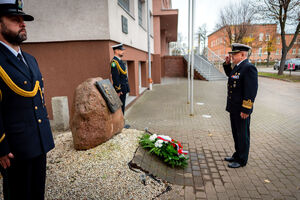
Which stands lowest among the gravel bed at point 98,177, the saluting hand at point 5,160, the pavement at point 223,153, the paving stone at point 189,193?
the paving stone at point 189,193

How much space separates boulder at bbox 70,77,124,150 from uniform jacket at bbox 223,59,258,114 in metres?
2.31

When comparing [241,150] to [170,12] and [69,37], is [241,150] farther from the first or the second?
[170,12]

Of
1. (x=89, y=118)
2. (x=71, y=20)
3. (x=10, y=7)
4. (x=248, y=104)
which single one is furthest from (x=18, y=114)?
(x=71, y=20)

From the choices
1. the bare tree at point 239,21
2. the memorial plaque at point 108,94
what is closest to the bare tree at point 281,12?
the bare tree at point 239,21

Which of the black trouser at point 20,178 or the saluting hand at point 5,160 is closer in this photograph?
the saluting hand at point 5,160

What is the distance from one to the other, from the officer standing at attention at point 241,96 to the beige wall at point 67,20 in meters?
3.77

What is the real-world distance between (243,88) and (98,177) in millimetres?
2737

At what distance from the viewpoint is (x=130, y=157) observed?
137 inches

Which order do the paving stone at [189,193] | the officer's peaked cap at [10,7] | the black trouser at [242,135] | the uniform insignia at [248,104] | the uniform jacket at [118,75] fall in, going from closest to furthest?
the officer's peaked cap at [10,7] → the paving stone at [189,193] → the uniform insignia at [248,104] → the black trouser at [242,135] → the uniform jacket at [118,75]

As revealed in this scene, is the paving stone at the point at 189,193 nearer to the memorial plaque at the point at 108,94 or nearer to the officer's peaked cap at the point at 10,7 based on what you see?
the memorial plaque at the point at 108,94

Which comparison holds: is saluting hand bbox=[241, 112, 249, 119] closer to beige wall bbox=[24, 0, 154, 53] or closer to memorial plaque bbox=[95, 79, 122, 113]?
memorial plaque bbox=[95, 79, 122, 113]

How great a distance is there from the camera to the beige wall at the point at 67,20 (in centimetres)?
570

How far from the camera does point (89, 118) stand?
3520 mm

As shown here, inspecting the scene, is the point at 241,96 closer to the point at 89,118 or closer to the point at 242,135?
the point at 242,135
